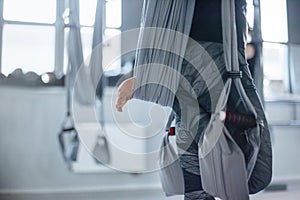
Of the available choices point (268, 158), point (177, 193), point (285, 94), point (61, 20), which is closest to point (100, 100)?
point (61, 20)

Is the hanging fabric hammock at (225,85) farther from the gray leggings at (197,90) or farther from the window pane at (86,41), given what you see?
the window pane at (86,41)

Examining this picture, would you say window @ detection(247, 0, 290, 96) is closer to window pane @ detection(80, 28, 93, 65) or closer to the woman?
the woman

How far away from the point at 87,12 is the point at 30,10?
0.18m

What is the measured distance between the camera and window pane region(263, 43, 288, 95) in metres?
1.29

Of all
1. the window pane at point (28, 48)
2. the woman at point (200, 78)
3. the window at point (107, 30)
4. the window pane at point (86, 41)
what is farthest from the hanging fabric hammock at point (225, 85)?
the window pane at point (28, 48)

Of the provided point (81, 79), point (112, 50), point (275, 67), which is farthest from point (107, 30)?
point (275, 67)

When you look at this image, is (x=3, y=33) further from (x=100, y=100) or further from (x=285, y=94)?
(x=285, y=94)

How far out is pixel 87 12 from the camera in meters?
1.11

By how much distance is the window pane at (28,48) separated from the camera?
49.1 inches

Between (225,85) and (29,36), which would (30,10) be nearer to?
(29,36)

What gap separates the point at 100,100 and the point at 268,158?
0.69 metres

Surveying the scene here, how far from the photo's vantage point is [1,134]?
1.38 meters

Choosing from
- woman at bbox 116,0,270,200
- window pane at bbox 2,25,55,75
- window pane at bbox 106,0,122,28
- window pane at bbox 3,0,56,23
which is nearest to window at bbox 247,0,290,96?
woman at bbox 116,0,270,200

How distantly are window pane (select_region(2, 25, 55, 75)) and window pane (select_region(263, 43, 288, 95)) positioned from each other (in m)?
0.78
